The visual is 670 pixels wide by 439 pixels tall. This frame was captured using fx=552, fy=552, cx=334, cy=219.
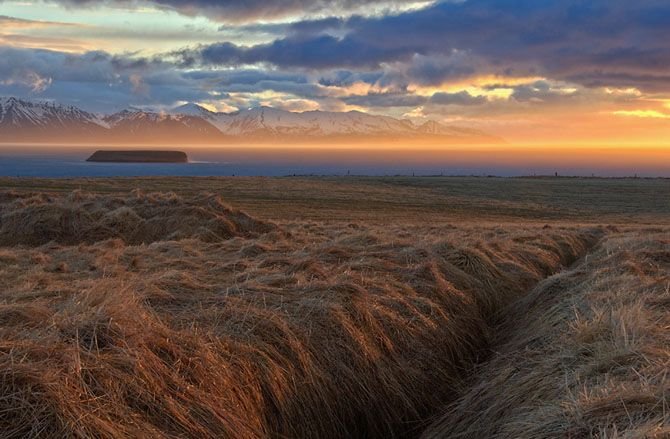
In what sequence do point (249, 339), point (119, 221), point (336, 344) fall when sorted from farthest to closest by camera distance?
1. point (119, 221)
2. point (336, 344)
3. point (249, 339)

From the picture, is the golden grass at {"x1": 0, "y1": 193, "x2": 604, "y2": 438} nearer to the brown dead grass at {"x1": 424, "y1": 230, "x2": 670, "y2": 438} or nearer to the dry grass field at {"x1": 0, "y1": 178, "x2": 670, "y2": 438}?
the dry grass field at {"x1": 0, "y1": 178, "x2": 670, "y2": 438}

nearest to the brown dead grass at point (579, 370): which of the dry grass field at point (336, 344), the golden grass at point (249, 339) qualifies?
the dry grass field at point (336, 344)

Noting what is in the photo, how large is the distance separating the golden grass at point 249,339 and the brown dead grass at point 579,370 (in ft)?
2.17

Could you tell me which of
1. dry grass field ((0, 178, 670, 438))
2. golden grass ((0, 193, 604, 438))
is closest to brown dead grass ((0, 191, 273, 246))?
dry grass field ((0, 178, 670, 438))

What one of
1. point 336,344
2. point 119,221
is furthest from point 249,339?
point 119,221

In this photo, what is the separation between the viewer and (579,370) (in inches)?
176

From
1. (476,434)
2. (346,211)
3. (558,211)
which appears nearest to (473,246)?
(476,434)

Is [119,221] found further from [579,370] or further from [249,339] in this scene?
[579,370]

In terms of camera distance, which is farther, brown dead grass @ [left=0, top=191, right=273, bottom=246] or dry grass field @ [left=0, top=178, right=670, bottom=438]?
brown dead grass @ [left=0, top=191, right=273, bottom=246]

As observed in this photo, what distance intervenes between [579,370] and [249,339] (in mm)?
2927

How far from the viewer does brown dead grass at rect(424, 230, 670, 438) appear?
354cm

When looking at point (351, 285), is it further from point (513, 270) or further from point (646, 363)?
point (513, 270)

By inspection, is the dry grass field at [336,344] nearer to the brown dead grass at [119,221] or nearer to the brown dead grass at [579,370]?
the brown dead grass at [579,370]

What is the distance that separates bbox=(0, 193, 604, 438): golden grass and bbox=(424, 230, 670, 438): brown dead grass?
66 centimetres
